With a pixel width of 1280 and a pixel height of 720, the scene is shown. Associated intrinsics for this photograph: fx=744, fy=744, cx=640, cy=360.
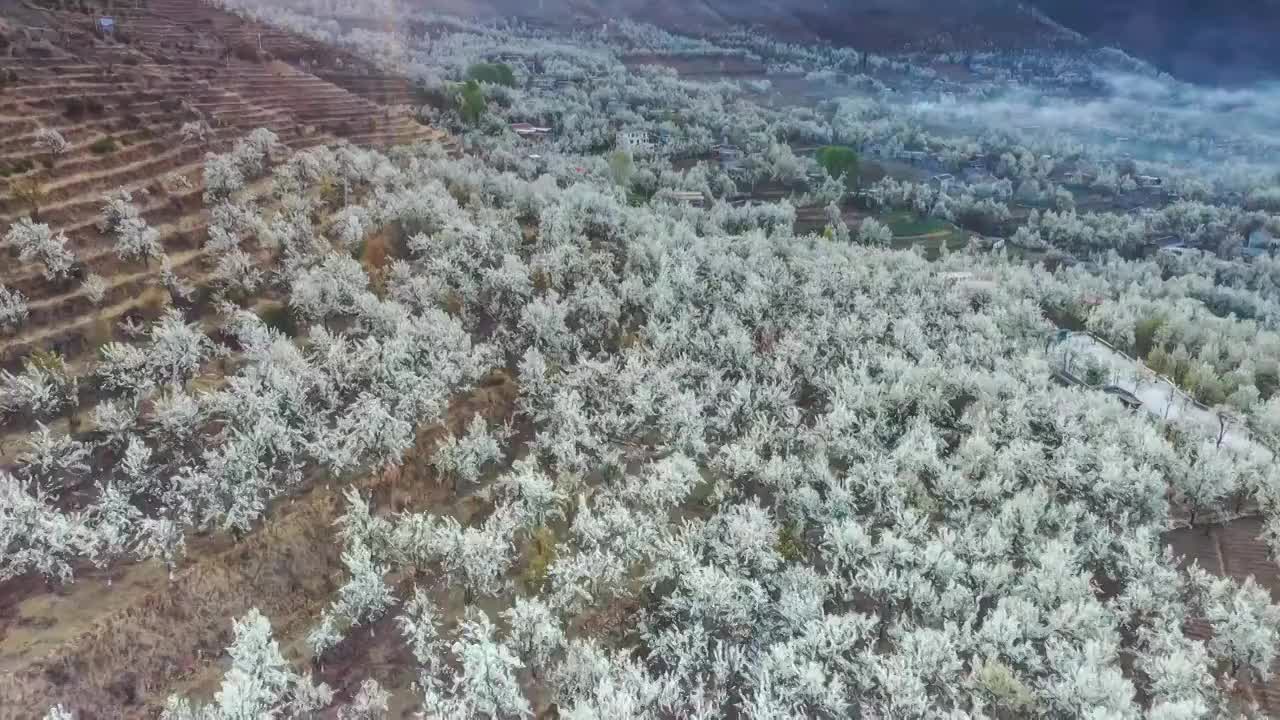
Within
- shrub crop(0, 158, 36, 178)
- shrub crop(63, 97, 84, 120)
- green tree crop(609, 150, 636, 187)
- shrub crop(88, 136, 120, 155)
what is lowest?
green tree crop(609, 150, 636, 187)

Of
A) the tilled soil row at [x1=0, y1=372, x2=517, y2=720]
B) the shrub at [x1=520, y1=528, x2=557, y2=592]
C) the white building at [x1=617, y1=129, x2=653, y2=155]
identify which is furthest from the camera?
the white building at [x1=617, y1=129, x2=653, y2=155]

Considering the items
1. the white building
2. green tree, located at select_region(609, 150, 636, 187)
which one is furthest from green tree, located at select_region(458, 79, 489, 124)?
the white building

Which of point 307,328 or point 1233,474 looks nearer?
point 1233,474

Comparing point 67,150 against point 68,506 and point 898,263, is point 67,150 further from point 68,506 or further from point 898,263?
point 898,263

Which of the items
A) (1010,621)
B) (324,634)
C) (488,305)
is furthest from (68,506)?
(1010,621)

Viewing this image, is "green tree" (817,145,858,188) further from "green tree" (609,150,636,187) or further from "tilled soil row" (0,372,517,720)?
"tilled soil row" (0,372,517,720)

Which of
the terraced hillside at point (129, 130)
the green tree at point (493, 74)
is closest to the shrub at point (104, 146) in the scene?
the terraced hillside at point (129, 130)
